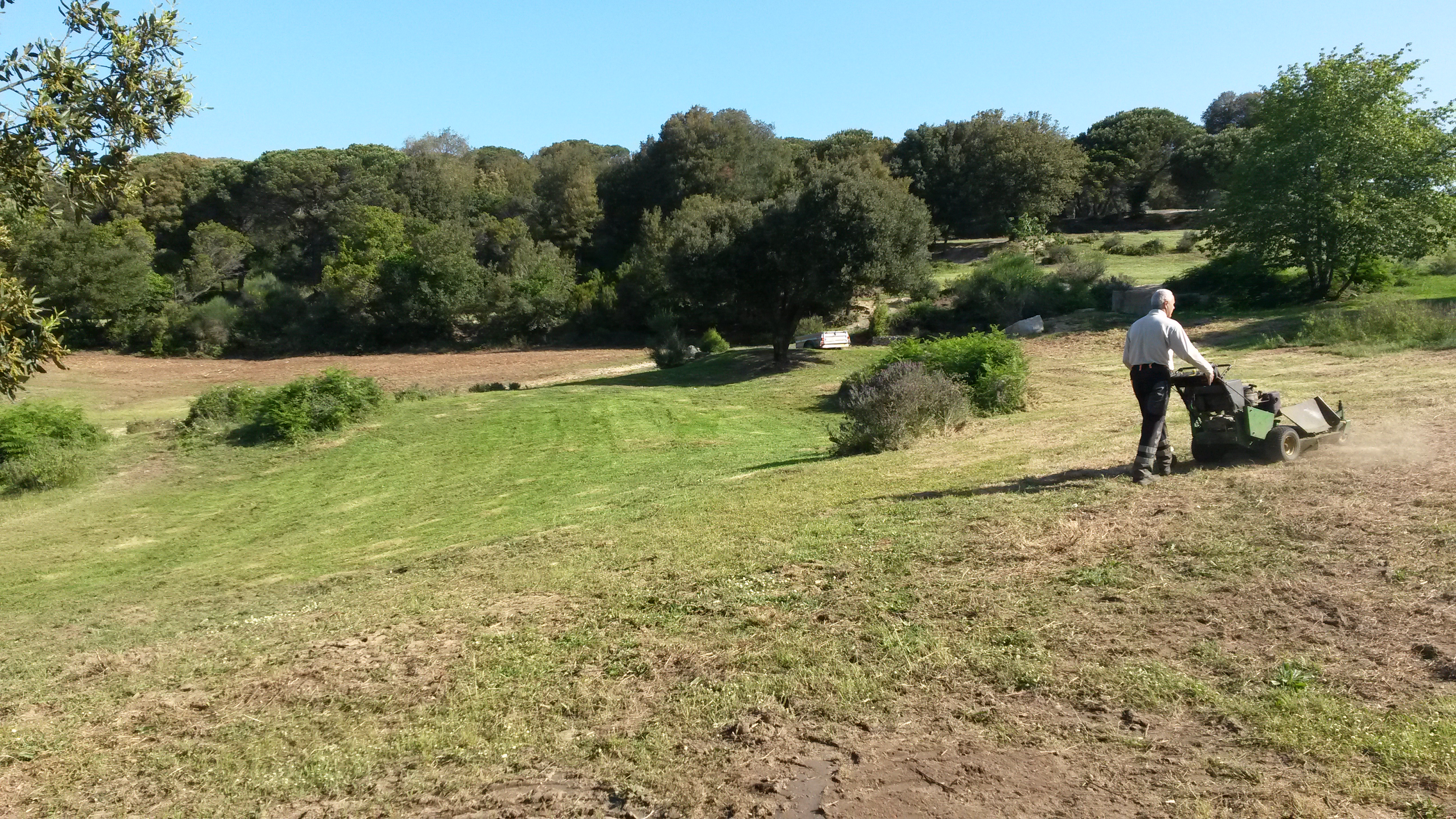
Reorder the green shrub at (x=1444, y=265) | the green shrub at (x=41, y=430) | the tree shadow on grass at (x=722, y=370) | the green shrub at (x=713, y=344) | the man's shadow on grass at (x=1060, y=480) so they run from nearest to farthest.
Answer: the man's shadow on grass at (x=1060, y=480), the green shrub at (x=41, y=430), the tree shadow on grass at (x=722, y=370), the green shrub at (x=1444, y=265), the green shrub at (x=713, y=344)

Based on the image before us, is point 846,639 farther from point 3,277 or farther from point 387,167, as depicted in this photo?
point 387,167

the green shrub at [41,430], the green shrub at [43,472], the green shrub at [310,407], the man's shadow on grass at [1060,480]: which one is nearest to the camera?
the man's shadow on grass at [1060,480]

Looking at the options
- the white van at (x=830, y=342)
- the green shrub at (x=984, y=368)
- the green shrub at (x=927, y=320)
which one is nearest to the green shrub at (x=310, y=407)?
the green shrub at (x=984, y=368)

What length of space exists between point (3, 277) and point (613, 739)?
4.93 metres

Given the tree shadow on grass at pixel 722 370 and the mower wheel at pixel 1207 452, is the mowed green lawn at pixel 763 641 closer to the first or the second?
the mower wheel at pixel 1207 452

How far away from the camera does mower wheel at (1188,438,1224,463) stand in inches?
370

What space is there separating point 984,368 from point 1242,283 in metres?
20.2

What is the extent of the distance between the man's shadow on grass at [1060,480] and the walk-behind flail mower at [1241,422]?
13cm

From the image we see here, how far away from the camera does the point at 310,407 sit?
960 inches

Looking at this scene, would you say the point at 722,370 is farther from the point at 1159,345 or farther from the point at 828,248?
the point at 1159,345

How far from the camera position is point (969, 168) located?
216ft

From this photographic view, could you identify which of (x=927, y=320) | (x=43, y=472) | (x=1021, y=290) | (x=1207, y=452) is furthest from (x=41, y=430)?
(x=1021, y=290)

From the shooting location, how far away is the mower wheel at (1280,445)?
29.8 ft

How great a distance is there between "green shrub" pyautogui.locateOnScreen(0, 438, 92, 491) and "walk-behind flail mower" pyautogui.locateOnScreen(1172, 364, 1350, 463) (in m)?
21.5
